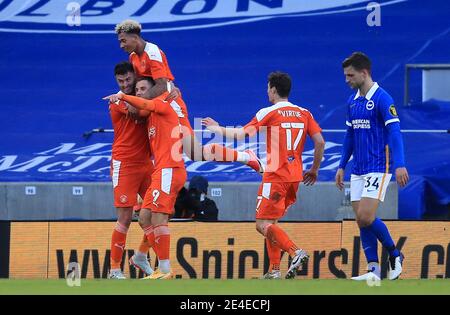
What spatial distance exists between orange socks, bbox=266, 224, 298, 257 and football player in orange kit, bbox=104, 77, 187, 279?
1.09 m

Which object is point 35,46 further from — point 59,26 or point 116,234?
point 116,234

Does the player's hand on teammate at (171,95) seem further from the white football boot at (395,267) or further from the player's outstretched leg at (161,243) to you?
the white football boot at (395,267)

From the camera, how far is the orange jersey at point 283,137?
37.1 feet

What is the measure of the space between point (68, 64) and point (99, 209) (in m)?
2.73

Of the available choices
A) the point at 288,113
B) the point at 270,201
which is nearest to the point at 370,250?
the point at 270,201

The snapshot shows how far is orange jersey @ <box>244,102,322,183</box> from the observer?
37.1 feet

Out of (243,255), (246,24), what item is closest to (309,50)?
(246,24)

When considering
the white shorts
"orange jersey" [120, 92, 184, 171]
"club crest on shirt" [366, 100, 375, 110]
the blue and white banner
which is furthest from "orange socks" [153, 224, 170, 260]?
the blue and white banner

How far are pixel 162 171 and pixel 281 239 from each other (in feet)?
4.47

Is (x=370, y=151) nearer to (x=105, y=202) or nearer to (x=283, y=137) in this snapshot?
(x=283, y=137)

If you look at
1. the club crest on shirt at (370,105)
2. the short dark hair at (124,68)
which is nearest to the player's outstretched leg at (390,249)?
the club crest on shirt at (370,105)

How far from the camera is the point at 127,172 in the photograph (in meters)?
11.2

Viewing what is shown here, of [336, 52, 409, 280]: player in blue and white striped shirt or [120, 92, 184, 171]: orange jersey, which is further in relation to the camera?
[120, 92, 184, 171]: orange jersey

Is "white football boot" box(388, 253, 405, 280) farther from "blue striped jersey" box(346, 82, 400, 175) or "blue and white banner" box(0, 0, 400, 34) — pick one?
"blue and white banner" box(0, 0, 400, 34)
